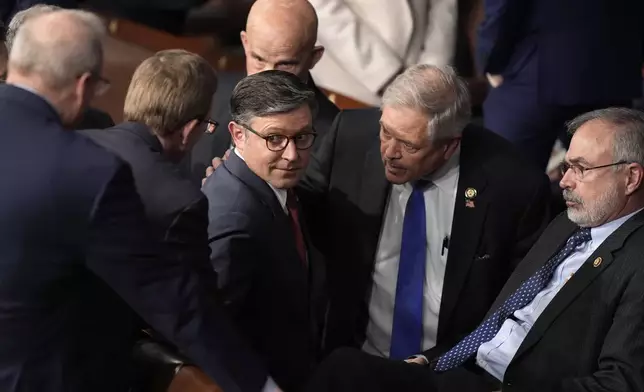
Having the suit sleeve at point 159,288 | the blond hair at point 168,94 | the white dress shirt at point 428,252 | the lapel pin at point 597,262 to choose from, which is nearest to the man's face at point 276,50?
the white dress shirt at point 428,252

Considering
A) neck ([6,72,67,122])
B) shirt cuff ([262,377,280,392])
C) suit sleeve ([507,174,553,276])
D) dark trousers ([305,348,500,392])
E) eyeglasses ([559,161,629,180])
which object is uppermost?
neck ([6,72,67,122])

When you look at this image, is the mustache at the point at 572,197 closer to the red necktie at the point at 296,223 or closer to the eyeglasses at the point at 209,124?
the red necktie at the point at 296,223

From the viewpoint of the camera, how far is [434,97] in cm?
305

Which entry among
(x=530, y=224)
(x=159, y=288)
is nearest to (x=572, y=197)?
(x=530, y=224)

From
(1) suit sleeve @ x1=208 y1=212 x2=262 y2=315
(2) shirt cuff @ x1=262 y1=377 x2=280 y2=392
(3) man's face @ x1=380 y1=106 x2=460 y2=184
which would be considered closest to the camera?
(2) shirt cuff @ x1=262 y1=377 x2=280 y2=392

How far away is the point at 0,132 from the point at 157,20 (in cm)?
285

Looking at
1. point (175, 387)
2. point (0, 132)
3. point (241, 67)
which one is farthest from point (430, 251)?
point (241, 67)

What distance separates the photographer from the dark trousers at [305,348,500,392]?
273cm

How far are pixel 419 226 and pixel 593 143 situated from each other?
22.6 inches

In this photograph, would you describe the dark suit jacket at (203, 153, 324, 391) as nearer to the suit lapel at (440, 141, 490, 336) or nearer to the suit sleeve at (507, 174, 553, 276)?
the suit lapel at (440, 141, 490, 336)

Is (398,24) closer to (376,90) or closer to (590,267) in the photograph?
(376,90)

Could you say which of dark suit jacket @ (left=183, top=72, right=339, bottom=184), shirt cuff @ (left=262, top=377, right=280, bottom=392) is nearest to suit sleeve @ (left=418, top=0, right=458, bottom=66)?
dark suit jacket @ (left=183, top=72, right=339, bottom=184)

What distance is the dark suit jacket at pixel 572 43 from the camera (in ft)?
13.1

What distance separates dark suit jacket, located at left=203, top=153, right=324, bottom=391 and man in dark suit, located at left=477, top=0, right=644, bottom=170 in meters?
1.67
